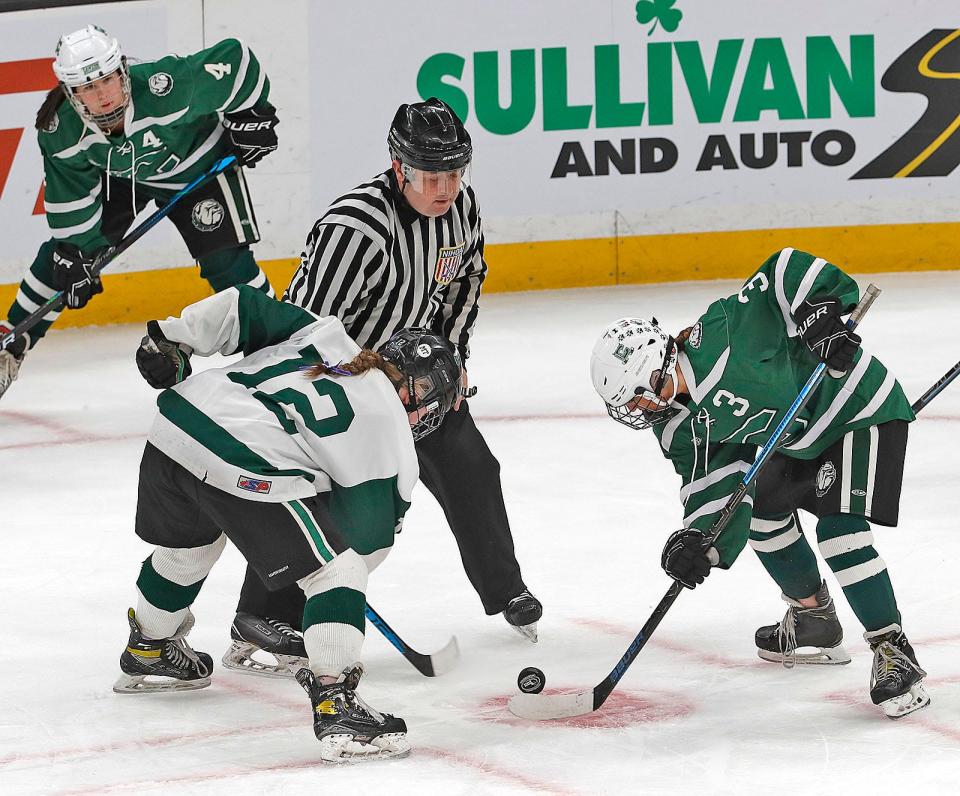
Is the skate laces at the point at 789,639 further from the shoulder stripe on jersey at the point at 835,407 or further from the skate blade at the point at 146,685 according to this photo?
the skate blade at the point at 146,685

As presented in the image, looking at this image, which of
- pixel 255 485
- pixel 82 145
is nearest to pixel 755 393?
pixel 255 485

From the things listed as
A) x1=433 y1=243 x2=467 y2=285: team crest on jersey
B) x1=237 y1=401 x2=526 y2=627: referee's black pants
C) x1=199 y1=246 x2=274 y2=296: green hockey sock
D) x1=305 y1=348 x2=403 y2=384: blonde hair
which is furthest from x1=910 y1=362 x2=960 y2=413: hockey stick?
x1=199 y1=246 x2=274 y2=296: green hockey sock

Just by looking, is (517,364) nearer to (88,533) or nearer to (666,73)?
(666,73)

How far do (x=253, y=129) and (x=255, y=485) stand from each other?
2.48 m

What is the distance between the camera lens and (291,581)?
2.68 meters

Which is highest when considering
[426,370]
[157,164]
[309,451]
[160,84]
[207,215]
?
[160,84]

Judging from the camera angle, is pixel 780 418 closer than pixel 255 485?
No

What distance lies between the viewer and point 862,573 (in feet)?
9.50

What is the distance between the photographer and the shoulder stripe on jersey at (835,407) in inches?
116

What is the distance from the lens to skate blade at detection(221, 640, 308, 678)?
3.19m

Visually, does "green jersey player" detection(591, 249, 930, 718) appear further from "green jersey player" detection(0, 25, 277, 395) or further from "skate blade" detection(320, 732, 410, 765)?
"green jersey player" detection(0, 25, 277, 395)

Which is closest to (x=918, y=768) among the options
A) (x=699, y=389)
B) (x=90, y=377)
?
(x=699, y=389)

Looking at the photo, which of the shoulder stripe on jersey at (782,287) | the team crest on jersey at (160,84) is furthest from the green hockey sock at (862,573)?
the team crest on jersey at (160,84)

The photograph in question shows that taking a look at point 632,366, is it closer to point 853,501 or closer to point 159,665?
point 853,501
